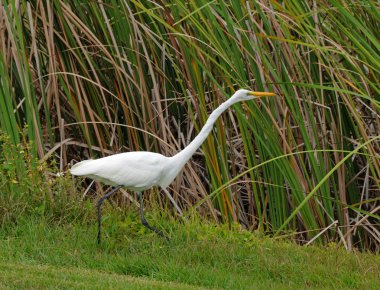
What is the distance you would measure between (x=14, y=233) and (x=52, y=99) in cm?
166

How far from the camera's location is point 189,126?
6.86 meters

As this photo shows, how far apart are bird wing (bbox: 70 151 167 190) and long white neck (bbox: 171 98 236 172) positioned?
0.31ft

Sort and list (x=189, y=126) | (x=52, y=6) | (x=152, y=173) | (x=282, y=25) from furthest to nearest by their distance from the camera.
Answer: (x=189, y=126) → (x=52, y=6) → (x=282, y=25) → (x=152, y=173)

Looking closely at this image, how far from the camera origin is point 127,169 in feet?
17.7

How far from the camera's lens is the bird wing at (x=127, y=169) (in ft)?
17.6

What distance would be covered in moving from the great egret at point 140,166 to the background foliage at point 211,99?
0.45 meters

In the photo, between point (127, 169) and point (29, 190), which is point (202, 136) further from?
point (29, 190)

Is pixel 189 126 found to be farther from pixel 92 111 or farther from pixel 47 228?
pixel 47 228

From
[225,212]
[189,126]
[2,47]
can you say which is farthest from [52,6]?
[225,212]

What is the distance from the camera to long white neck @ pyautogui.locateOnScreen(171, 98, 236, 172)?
5.46 m

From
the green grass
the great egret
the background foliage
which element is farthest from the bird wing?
the background foliage

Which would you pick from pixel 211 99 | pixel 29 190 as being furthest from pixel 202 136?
pixel 211 99

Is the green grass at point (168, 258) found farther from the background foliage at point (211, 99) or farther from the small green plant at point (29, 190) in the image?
the background foliage at point (211, 99)

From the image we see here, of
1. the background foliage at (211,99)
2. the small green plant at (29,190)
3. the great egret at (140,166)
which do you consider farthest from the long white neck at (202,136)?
the small green plant at (29,190)
